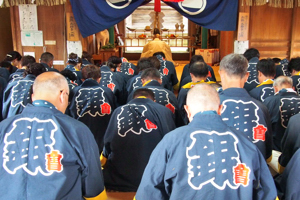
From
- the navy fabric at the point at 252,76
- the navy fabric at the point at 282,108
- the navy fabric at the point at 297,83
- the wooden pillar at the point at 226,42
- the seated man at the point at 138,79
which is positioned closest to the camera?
the navy fabric at the point at 282,108

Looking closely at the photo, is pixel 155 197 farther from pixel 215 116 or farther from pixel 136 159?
pixel 136 159

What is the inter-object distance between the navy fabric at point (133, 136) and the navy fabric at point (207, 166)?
3.39 feet

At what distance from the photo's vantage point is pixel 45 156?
1.62 m

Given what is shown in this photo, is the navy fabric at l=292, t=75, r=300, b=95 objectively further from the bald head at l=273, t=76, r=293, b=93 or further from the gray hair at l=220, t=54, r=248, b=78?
the gray hair at l=220, t=54, r=248, b=78

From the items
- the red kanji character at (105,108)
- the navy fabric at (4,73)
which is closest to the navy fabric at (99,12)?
the navy fabric at (4,73)

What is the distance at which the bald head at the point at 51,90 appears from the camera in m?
1.78

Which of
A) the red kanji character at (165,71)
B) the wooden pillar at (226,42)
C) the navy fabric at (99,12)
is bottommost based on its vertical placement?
the red kanji character at (165,71)

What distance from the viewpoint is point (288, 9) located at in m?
6.41

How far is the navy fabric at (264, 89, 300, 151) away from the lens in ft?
9.62

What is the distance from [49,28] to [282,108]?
5.04 metres

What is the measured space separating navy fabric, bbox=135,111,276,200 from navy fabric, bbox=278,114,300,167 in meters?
0.83

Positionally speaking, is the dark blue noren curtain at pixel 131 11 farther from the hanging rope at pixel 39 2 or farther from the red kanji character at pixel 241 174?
the red kanji character at pixel 241 174

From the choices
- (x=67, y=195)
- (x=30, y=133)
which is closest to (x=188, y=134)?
(x=67, y=195)

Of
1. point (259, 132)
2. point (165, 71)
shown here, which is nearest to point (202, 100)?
point (259, 132)
